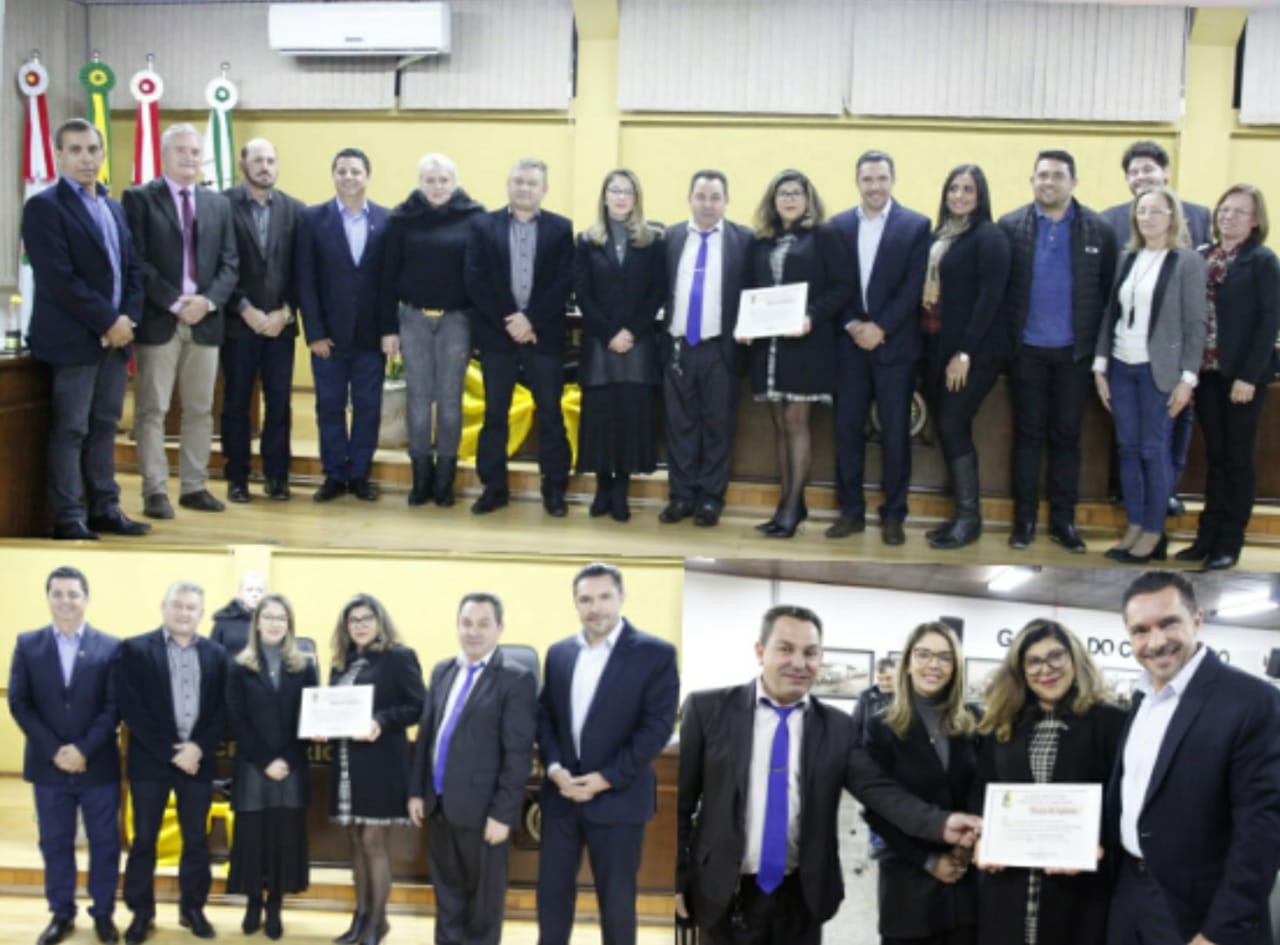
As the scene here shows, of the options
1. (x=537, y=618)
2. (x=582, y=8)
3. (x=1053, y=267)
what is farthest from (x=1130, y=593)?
(x=582, y=8)

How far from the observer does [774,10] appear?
2.98 metres

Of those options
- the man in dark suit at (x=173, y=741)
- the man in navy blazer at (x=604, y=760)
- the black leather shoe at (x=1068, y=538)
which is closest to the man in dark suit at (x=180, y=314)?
the man in dark suit at (x=173, y=741)

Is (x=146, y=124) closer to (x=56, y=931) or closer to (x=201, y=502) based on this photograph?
(x=201, y=502)

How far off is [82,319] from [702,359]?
136 centimetres

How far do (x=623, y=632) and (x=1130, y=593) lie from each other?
1.03 m

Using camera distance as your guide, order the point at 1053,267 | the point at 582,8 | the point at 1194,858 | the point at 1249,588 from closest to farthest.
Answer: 1. the point at 1194,858
2. the point at 1249,588
3. the point at 582,8
4. the point at 1053,267

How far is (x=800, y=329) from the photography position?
318 centimetres

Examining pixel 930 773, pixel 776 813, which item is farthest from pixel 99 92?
pixel 930 773

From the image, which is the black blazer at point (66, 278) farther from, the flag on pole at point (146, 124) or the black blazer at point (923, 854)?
the black blazer at point (923, 854)

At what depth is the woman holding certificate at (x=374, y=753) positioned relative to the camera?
10.2 ft

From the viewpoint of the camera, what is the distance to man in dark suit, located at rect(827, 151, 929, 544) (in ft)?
10.5

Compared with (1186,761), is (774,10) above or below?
above

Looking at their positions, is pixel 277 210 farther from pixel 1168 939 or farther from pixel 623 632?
pixel 1168 939

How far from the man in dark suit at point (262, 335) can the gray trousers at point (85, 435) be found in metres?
0.28
